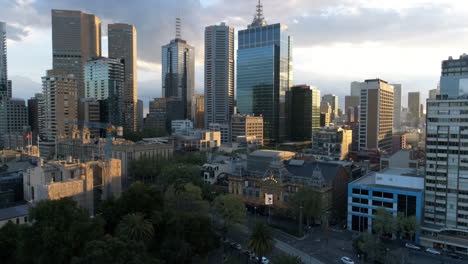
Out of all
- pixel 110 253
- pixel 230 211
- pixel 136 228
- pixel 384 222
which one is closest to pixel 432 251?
pixel 384 222

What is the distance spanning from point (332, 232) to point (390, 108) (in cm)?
13001

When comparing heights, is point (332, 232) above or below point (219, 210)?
below

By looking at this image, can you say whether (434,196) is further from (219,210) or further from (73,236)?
(73,236)

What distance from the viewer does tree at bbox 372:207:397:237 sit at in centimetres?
6612

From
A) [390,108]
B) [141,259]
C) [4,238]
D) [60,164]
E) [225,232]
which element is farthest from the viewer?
[390,108]

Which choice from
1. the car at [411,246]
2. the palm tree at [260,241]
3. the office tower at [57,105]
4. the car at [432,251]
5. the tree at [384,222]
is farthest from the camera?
the office tower at [57,105]

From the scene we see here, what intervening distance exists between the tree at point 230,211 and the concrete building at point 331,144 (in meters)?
84.0

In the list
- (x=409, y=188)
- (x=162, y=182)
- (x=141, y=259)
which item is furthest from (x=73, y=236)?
(x=409, y=188)

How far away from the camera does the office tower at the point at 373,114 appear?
16562 cm

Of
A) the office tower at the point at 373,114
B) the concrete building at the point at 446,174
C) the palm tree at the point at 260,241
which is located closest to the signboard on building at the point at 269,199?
the palm tree at the point at 260,241

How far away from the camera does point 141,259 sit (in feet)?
147

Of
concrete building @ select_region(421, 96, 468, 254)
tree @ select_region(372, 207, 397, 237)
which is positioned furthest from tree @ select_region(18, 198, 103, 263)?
concrete building @ select_region(421, 96, 468, 254)

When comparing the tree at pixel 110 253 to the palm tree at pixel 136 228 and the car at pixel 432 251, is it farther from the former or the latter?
the car at pixel 432 251

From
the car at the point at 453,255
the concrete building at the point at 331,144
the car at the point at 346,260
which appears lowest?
the car at the point at 453,255
